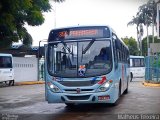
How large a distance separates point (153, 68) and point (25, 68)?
12.9 meters

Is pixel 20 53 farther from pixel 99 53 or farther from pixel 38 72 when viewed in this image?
pixel 99 53

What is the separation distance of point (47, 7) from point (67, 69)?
506 inches

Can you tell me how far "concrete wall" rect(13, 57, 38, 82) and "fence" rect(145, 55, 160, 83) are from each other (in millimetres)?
12194

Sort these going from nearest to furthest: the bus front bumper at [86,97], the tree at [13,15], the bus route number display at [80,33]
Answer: the bus front bumper at [86,97]
the bus route number display at [80,33]
the tree at [13,15]

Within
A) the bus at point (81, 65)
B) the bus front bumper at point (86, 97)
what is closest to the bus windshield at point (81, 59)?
the bus at point (81, 65)

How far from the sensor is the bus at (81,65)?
35.7ft

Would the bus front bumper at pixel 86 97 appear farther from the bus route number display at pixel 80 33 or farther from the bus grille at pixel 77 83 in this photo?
the bus route number display at pixel 80 33

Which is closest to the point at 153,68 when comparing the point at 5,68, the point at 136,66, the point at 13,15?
the point at 136,66

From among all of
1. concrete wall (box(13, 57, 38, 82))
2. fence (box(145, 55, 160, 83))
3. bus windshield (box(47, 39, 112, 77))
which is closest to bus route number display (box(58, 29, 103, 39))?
bus windshield (box(47, 39, 112, 77))

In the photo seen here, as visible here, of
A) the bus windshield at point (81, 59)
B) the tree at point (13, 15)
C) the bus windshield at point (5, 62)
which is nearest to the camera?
the bus windshield at point (81, 59)

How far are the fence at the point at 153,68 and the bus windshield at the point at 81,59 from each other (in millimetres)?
15097

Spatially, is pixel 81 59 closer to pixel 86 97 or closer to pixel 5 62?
pixel 86 97

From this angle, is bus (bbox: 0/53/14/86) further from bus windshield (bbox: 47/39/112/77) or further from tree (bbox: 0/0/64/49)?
bus windshield (bbox: 47/39/112/77)

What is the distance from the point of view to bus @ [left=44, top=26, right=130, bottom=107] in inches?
428
